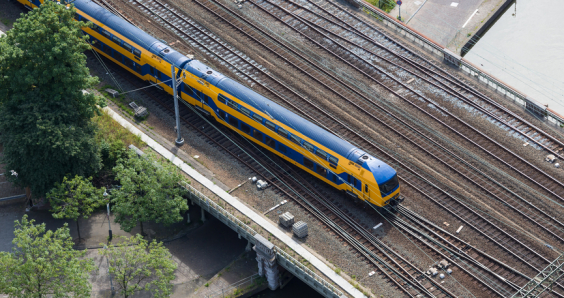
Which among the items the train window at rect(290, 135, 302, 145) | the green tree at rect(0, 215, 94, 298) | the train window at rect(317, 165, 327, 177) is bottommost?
the green tree at rect(0, 215, 94, 298)

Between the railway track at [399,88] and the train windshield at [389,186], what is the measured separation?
11782 mm

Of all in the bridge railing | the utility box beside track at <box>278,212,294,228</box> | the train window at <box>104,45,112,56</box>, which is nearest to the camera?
the bridge railing

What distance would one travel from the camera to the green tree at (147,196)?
58.2 m

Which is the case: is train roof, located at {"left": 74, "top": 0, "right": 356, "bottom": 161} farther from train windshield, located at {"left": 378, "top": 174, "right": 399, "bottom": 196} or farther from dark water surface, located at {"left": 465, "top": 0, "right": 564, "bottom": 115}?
dark water surface, located at {"left": 465, "top": 0, "right": 564, "bottom": 115}

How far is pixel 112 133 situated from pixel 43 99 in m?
8.39

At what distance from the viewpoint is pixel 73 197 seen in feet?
193

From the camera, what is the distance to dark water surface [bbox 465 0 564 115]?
78688 millimetres

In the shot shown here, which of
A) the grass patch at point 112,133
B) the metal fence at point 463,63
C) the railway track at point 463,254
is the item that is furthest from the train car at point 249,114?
the metal fence at point 463,63

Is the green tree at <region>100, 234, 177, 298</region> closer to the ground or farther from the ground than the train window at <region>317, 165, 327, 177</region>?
closer to the ground

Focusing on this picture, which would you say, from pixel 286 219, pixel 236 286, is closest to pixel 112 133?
pixel 236 286

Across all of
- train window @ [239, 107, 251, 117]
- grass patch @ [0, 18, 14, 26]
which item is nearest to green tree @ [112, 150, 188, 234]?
train window @ [239, 107, 251, 117]

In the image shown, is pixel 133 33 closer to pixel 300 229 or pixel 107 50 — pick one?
pixel 107 50

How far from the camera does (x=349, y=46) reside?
255ft

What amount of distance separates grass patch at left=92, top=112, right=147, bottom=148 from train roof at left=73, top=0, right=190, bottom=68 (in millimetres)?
7504
